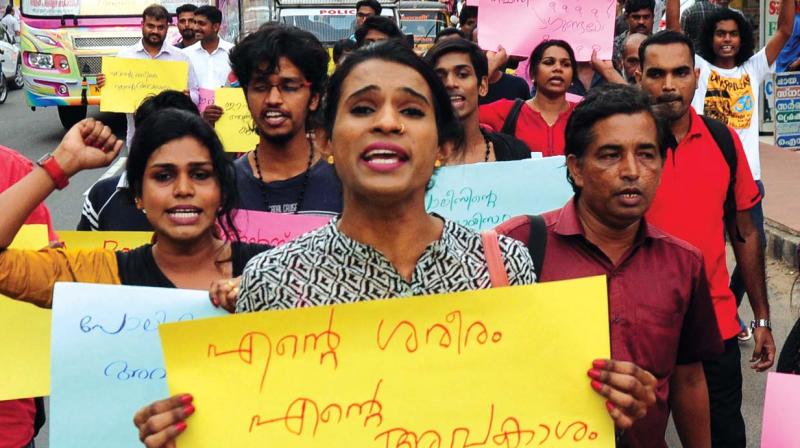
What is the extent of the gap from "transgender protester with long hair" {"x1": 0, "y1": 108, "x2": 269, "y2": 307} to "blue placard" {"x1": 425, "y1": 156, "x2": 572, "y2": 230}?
1.56 metres

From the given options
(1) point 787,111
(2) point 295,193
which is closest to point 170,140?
(2) point 295,193

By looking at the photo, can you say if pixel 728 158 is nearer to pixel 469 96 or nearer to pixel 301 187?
pixel 469 96

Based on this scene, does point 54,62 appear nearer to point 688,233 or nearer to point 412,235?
point 688,233

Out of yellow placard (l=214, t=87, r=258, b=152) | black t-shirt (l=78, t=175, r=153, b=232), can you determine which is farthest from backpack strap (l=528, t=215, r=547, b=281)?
yellow placard (l=214, t=87, r=258, b=152)

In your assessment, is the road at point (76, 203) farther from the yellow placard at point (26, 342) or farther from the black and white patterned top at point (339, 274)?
the black and white patterned top at point (339, 274)

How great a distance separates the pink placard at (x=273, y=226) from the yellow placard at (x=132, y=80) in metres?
4.90

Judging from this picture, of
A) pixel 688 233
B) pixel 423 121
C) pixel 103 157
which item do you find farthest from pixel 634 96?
pixel 103 157

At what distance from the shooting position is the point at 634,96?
3.38 metres

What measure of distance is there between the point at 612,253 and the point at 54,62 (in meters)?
14.2

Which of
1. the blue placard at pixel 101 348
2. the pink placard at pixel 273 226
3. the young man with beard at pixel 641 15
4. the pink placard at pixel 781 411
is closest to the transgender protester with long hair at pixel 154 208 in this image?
the blue placard at pixel 101 348

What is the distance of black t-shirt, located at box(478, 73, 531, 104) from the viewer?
7469 mm

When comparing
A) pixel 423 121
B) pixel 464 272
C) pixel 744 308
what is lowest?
pixel 744 308

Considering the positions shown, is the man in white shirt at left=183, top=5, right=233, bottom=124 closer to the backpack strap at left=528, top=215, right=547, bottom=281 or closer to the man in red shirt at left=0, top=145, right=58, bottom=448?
the man in red shirt at left=0, top=145, right=58, bottom=448

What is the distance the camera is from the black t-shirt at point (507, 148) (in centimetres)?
518
